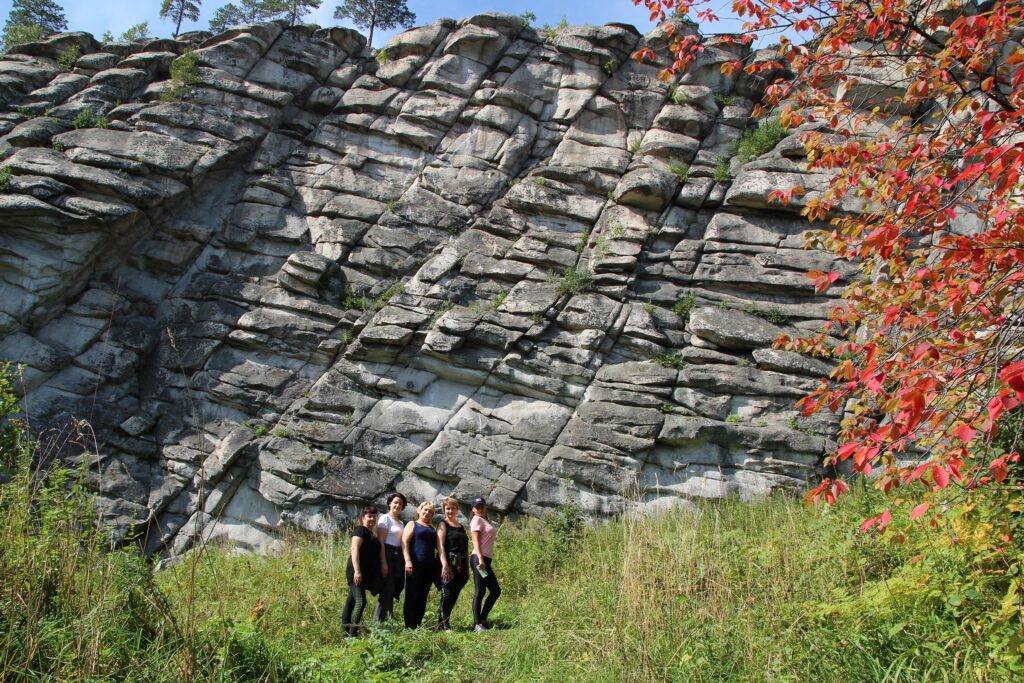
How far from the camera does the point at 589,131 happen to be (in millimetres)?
16391

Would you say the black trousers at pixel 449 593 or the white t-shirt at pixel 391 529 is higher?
the white t-shirt at pixel 391 529

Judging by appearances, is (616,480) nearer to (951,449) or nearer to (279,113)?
(951,449)

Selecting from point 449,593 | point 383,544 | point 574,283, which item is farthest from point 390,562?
point 574,283

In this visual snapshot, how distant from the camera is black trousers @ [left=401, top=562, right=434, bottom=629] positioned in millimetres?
7539

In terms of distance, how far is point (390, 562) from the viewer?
7941mm

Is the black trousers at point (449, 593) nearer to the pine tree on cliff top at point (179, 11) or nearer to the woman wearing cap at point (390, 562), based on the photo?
the woman wearing cap at point (390, 562)

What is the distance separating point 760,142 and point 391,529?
11779 millimetres

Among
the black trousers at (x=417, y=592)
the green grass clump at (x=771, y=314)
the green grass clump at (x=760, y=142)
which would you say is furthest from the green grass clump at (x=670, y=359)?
the black trousers at (x=417, y=592)

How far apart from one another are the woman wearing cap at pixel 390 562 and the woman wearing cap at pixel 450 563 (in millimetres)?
488

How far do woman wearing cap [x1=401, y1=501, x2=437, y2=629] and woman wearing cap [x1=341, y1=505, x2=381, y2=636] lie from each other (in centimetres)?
35

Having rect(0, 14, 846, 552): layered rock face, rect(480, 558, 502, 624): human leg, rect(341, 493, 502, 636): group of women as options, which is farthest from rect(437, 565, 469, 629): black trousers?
rect(0, 14, 846, 552): layered rock face

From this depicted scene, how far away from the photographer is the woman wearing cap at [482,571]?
7449 millimetres

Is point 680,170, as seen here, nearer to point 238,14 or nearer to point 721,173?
point 721,173

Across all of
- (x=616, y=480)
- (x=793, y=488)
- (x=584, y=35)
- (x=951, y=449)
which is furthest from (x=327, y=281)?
(x=951, y=449)
